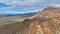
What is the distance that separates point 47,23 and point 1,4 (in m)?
1.24

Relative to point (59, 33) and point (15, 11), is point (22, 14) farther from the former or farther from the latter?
point (59, 33)

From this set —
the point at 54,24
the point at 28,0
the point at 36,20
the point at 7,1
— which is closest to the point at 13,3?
the point at 7,1

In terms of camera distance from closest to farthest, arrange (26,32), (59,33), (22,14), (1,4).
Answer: (59,33), (26,32), (22,14), (1,4)

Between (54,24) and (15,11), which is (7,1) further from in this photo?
(54,24)

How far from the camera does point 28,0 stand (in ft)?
7.44

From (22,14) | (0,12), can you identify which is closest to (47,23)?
(22,14)

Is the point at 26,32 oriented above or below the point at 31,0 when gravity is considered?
below

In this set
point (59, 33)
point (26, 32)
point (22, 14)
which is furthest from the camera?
point (22, 14)

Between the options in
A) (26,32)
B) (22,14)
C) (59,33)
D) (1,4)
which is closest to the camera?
(59,33)

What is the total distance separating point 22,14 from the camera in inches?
76.8

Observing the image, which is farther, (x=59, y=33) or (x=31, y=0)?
(x=31, y=0)

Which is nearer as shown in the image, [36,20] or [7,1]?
[36,20]

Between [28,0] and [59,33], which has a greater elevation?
[28,0]

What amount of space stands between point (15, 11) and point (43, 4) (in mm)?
443
